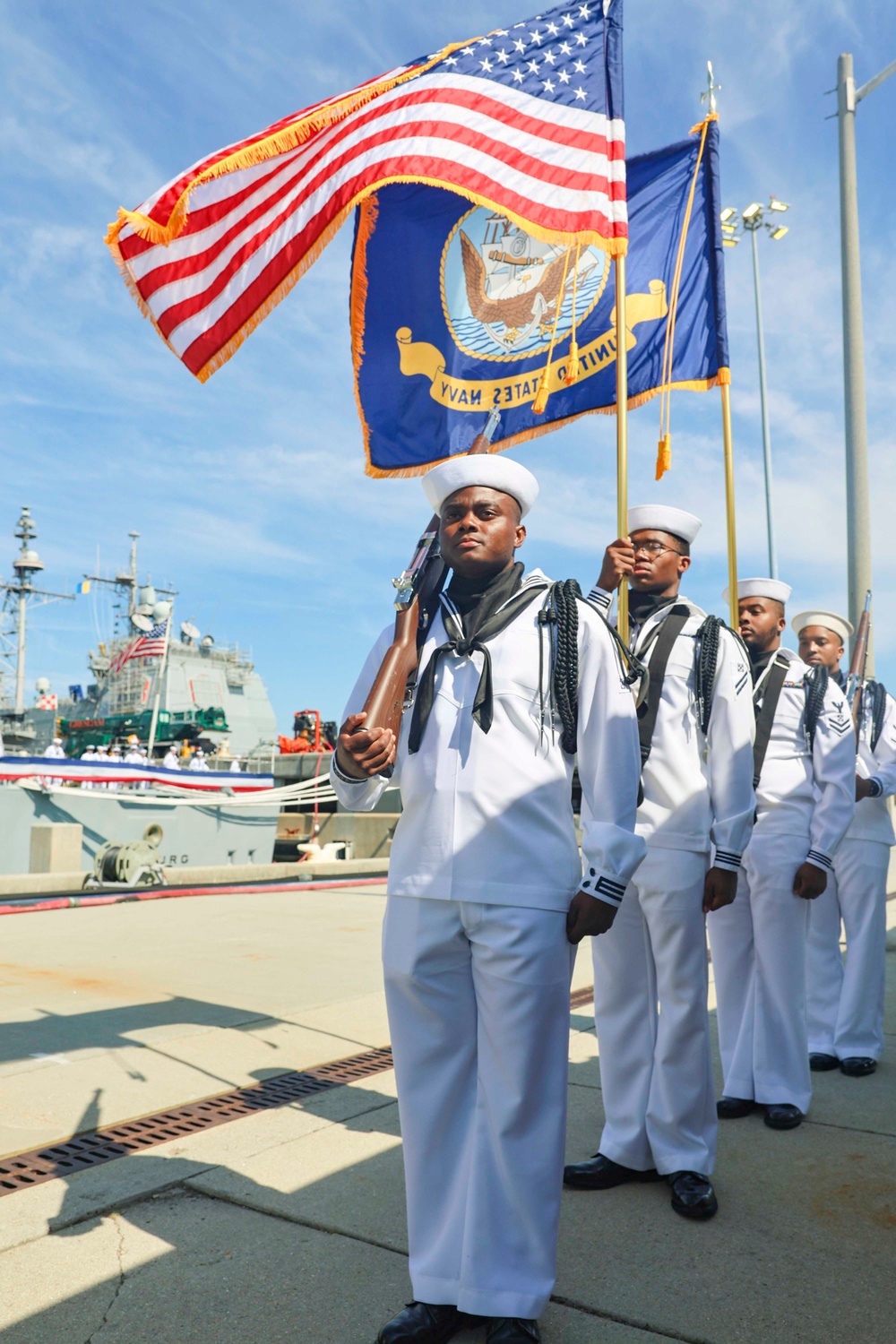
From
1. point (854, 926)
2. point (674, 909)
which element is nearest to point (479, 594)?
point (674, 909)

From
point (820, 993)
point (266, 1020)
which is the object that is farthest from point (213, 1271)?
point (820, 993)

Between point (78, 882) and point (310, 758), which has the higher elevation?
point (310, 758)

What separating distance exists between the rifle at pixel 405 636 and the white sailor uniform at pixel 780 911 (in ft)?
6.84

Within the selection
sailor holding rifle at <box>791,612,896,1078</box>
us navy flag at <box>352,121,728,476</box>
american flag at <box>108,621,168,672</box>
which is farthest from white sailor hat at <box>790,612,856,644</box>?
american flag at <box>108,621,168,672</box>

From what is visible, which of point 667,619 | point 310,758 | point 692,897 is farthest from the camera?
point 310,758

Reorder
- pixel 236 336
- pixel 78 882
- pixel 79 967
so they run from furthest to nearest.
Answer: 1. pixel 78 882
2. pixel 79 967
3. pixel 236 336

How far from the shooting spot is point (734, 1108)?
12.7ft

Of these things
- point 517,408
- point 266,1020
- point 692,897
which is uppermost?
point 517,408

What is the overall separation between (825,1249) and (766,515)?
2154cm

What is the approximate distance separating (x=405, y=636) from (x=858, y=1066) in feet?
11.0

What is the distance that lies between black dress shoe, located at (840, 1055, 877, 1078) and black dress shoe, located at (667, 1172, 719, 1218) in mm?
1862

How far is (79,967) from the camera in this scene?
662 centimetres

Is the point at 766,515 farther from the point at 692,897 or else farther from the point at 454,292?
the point at 692,897

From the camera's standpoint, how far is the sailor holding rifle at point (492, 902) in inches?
89.3
